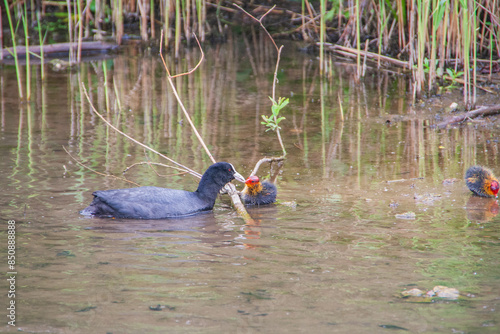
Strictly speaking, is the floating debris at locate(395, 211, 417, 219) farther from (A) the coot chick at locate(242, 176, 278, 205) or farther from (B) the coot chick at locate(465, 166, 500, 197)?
(A) the coot chick at locate(242, 176, 278, 205)

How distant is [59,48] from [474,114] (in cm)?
893

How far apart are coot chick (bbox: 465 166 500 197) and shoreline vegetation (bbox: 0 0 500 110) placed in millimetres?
2860

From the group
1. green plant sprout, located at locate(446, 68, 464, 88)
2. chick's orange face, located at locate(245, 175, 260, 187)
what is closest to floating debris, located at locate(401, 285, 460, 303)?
chick's orange face, located at locate(245, 175, 260, 187)

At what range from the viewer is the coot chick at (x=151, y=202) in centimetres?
564

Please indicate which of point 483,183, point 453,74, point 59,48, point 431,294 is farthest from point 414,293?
point 59,48

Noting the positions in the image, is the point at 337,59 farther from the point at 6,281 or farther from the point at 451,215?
the point at 6,281

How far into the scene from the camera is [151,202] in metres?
5.71

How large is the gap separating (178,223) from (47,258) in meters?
1.38

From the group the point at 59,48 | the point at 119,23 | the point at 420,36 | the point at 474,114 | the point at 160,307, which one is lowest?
the point at 160,307

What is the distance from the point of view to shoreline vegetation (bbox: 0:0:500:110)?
32.0ft

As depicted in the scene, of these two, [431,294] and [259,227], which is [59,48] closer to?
[259,227]

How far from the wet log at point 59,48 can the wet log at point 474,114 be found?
749 cm

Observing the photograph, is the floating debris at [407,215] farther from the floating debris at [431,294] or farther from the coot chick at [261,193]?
the floating debris at [431,294]

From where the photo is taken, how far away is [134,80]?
12.0 m
